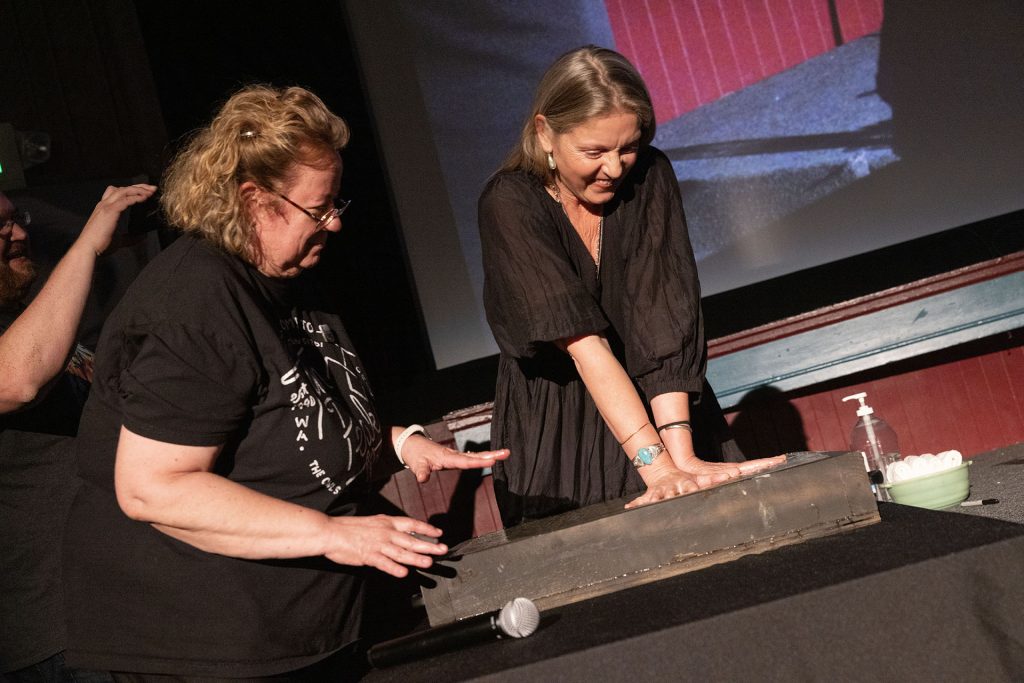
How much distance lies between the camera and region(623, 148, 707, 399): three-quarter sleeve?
1.40m

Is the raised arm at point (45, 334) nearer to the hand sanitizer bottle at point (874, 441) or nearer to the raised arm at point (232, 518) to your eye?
the raised arm at point (232, 518)

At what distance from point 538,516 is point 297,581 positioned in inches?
19.1

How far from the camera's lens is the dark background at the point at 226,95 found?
3178 millimetres

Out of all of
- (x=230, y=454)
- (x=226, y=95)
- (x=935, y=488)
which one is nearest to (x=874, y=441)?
(x=935, y=488)

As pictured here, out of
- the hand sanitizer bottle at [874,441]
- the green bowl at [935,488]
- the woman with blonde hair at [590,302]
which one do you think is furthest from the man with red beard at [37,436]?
the hand sanitizer bottle at [874,441]

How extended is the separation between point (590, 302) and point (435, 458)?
33cm

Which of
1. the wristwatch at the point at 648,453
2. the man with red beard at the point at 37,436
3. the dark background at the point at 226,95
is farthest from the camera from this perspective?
the dark background at the point at 226,95

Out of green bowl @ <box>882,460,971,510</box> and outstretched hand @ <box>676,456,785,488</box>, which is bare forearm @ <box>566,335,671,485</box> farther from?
green bowl @ <box>882,460,971,510</box>

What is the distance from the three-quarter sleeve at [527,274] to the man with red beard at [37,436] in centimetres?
58

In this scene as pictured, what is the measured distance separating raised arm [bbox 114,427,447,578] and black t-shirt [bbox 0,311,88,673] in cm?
63

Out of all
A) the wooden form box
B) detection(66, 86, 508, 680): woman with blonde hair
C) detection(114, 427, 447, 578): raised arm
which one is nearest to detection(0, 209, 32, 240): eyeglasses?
detection(66, 86, 508, 680): woman with blonde hair

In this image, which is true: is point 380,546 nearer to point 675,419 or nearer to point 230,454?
point 230,454

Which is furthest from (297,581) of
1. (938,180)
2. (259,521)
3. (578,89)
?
(938,180)

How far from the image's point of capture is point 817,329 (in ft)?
8.36
